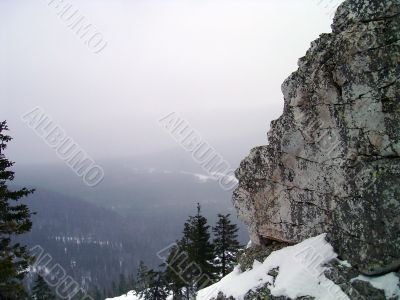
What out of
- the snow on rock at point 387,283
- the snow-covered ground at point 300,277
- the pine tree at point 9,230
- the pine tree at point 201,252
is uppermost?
the pine tree at point 9,230

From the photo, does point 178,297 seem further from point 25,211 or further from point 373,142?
point 373,142

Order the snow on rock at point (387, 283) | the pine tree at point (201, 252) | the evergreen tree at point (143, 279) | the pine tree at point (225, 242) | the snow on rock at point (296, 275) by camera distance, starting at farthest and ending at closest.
Answer: 1. the evergreen tree at point (143, 279)
2. the pine tree at point (225, 242)
3. the pine tree at point (201, 252)
4. the snow on rock at point (296, 275)
5. the snow on rock at point (387, 283)

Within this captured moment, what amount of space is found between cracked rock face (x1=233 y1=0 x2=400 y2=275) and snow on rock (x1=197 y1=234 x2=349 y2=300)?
2.72ft

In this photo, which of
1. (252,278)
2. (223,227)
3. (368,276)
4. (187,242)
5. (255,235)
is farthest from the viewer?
(187,242)

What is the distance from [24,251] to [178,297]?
29456mm

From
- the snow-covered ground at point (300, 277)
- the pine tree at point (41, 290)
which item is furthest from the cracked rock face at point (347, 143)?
the pine tree at point (41, 290)

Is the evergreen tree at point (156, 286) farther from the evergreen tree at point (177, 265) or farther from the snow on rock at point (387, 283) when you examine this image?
the snow on rock at point (387, 283)

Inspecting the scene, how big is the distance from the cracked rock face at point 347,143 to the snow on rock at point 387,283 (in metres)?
0.28

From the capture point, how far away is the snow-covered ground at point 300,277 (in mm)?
14945

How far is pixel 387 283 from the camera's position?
14.3 m

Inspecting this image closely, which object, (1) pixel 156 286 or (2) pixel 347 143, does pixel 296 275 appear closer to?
(2) pixel 347 143

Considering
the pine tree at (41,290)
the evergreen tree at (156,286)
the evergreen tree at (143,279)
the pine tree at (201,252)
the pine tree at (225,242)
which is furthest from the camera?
the pine tree at (41,290)

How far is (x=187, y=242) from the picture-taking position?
145 ft

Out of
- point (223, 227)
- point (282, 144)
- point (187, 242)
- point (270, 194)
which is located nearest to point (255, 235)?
point (270, 194)
